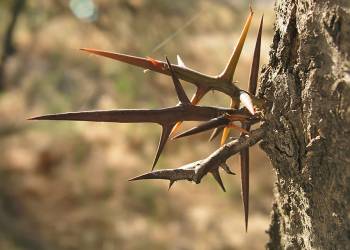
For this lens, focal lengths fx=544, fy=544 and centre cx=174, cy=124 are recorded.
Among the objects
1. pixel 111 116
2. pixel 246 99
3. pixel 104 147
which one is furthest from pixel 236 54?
pixel 104 147

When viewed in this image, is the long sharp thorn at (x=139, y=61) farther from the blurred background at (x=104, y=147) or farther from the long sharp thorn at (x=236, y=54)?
the blurred background at (x=104, y=147)

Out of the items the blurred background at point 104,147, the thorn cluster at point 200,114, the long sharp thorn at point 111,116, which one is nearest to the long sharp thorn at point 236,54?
the thorn cluster at point 200,114

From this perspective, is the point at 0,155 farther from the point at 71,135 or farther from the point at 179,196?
the point at 179,196

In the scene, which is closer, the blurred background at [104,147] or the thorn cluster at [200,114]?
the thorn cluster at [200,114]

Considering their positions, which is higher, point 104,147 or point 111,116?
point 104,147

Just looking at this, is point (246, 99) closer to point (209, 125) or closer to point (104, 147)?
point (209, 125)

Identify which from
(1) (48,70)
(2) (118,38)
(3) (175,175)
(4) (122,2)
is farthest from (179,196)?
(3) (175,175)

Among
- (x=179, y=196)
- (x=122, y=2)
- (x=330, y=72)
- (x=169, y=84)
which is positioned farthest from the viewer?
(x=169, y=84)
